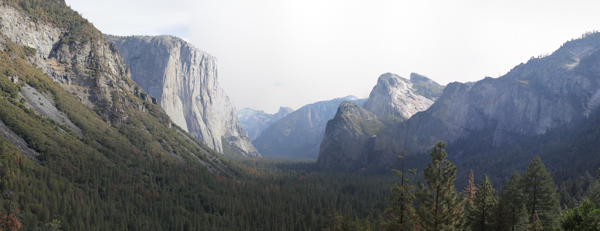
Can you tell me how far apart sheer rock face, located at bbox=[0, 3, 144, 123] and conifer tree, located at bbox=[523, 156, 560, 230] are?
620ft

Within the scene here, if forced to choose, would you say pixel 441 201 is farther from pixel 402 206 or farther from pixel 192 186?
pixel 192 186

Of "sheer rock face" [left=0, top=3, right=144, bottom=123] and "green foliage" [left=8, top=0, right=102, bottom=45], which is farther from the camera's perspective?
"green foliage" [left=8, top=0, right=102, bottom=45]

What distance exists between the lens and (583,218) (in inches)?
734

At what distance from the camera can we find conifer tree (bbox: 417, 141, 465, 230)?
32438mm

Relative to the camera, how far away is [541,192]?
4744cm

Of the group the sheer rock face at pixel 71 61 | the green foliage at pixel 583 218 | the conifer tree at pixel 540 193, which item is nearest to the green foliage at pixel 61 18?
the sheer rock face at pixel 71 61

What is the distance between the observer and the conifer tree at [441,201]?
3244cm

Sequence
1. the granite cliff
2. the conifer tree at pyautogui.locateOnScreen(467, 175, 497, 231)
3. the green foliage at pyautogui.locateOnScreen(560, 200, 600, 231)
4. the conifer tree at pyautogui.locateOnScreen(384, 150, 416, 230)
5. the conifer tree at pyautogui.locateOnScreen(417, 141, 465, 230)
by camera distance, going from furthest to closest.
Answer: the granite cliff → the conifer tree at pyautogui.locateOnScreen(467, 175, 497, 231) → the conifer tree at pyautogui.locateOnScreen(384, 150, 416, 230) → the conifer tree at pyautogui.locateOnScreen(417, 141, 465, 230) → the green foliage at pyautogui.locateOnScreen(560, 200, 600, 231)

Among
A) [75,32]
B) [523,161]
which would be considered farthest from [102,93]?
[523,161]

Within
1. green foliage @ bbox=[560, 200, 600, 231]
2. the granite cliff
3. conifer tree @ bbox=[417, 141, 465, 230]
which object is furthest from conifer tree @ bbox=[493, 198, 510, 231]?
the granite cliff

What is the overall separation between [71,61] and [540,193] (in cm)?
22477

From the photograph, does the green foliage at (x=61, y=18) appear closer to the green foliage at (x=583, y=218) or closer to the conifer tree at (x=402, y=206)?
the conifer tree at (x=402, y=206)

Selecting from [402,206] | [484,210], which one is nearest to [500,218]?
[484,210]

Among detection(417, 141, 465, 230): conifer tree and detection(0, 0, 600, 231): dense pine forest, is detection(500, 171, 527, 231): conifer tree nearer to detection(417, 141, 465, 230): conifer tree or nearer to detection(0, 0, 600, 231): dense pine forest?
detection(0, 0, 600, 231): dense pine forest
